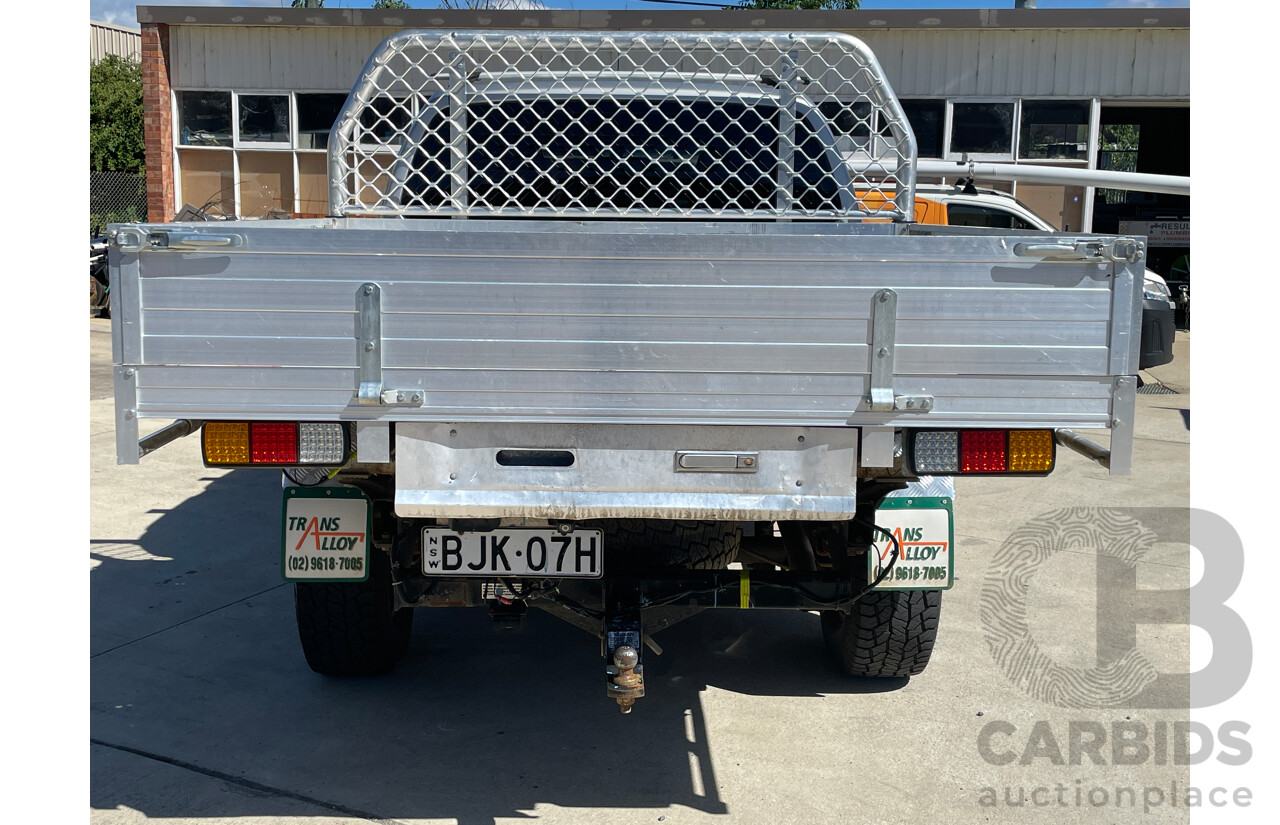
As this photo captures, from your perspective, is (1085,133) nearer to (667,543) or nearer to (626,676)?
(667,543)

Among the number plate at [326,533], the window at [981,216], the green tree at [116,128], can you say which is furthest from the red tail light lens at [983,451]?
the green tree at [116,128]

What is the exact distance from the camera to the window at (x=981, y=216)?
462 inches

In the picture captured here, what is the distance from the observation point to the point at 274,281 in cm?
274

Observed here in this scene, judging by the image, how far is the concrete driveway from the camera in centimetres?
337

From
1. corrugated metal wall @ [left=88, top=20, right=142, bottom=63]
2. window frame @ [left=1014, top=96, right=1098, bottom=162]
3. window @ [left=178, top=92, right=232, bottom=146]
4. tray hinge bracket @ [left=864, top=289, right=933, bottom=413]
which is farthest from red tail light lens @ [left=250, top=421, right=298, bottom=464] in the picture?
corrugated metal wall @ [left=88, top=20, right=142, bottom=63]

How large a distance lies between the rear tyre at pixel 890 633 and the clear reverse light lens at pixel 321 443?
200cm

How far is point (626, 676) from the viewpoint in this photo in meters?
3.25

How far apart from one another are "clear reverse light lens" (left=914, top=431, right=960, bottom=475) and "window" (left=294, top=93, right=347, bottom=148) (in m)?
14.2

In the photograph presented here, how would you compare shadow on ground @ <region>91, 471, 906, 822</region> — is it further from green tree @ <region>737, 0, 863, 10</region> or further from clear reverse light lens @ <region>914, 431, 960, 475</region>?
green tree @ <region>737, 0, 863, 10</region>

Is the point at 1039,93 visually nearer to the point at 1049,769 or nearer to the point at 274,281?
the point at 1049,769

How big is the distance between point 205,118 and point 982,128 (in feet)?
36.5

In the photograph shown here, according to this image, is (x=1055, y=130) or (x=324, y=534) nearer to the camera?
(x=324, y=534)

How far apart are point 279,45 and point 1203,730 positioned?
48.6 feet

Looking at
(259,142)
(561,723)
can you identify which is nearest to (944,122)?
(259,142)
